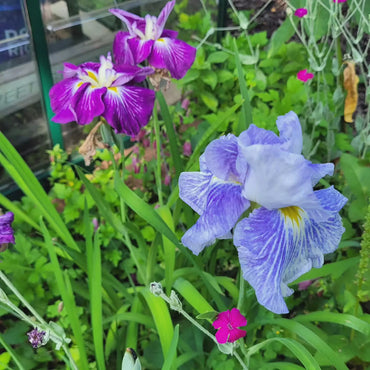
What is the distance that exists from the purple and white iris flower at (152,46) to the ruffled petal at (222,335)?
0.73 m

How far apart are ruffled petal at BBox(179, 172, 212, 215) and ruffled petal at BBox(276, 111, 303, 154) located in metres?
0.16

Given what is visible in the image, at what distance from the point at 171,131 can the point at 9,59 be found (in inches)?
37.2

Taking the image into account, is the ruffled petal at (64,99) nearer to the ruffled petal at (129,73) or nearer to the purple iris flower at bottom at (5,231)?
the ruffled petal at (129,73)

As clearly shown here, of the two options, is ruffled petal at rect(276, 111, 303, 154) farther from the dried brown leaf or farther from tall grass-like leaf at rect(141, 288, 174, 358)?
the dried brown leaf

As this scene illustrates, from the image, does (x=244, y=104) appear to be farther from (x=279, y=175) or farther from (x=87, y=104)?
(x=279, y=175)

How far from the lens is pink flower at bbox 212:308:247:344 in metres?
0.85

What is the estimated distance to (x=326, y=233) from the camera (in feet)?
2.86

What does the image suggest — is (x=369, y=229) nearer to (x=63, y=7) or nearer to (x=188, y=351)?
(x=188, y=351)

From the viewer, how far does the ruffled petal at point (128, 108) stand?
1164 millimetres

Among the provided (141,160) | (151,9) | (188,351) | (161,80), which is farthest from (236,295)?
(151,9)

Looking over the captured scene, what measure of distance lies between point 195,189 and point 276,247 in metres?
0.19

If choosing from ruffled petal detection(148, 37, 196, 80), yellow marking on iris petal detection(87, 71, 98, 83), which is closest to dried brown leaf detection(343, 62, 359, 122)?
ruffled petal detection(148, 37, 196, 80)

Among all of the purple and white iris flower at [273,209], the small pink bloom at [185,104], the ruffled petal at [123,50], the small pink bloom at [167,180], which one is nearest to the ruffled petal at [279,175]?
the purple and white iris flower at [273,209]

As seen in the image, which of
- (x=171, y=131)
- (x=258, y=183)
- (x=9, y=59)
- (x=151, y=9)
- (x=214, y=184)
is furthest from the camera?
(x=151, y=9)
